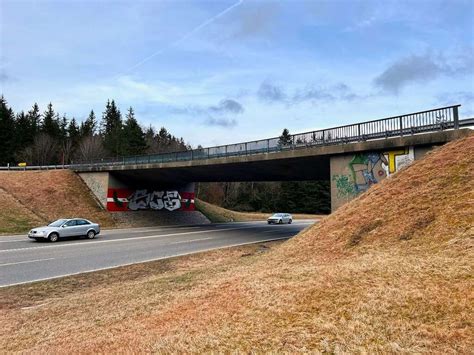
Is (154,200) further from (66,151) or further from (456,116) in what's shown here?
(66,151)

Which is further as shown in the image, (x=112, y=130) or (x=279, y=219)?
(x=112, y=130)

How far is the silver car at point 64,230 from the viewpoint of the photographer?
2181 cm

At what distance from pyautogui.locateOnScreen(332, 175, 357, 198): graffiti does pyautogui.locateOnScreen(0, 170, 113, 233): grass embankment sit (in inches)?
950

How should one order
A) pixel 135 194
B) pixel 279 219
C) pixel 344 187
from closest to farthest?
pixel 344 187 < pixel 135 194 < pixel 279 219

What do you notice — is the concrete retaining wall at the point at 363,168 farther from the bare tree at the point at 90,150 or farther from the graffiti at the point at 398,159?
the bare tree at the point at 90,150

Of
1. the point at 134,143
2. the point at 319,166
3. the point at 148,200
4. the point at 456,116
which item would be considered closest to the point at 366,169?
the point at 456,116

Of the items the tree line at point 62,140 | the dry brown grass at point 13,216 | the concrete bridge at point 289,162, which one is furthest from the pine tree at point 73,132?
the dry brown grass at point 13,216

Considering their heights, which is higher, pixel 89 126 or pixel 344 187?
pixel 89 126

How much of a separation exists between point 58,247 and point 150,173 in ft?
62.4

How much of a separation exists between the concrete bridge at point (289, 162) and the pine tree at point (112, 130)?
35477mm

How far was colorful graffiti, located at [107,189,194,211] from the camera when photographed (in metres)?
40.0

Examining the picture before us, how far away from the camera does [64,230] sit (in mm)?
22891

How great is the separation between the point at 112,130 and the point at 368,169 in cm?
7745

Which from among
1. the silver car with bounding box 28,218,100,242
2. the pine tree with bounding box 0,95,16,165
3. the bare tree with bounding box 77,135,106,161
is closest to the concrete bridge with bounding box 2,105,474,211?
the silver car with bounding box 28,218,100,242
